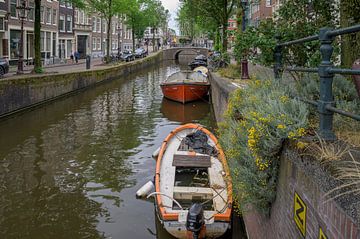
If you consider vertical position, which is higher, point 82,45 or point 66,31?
point 66,31

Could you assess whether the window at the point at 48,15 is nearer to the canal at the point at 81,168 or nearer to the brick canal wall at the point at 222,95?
the canal at the point at 81,168

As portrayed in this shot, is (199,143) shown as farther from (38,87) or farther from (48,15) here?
(48,15)

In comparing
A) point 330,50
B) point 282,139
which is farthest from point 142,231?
point 330,50

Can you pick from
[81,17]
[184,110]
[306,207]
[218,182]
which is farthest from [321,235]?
[81,17]

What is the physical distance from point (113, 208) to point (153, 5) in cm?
5053

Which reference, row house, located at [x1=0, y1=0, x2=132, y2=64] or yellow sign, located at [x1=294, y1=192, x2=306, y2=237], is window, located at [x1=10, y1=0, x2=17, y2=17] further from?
yellow sign, located at [x1=294, y1=192, x2=306, y2=237]

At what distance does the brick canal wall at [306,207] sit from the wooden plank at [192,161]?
349cm

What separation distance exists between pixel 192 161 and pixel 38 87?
496 inches

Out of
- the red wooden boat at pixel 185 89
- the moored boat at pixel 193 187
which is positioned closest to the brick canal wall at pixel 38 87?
the red wooden boat at pixel 185 89

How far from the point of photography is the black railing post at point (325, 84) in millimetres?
3115

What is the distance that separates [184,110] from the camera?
1953cm

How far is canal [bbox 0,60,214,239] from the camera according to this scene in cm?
675

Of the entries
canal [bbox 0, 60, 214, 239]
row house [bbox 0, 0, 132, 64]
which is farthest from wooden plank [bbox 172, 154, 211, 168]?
row house [bbox 0, 0, 132, 64]

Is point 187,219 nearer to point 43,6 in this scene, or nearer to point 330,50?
point 330,50
